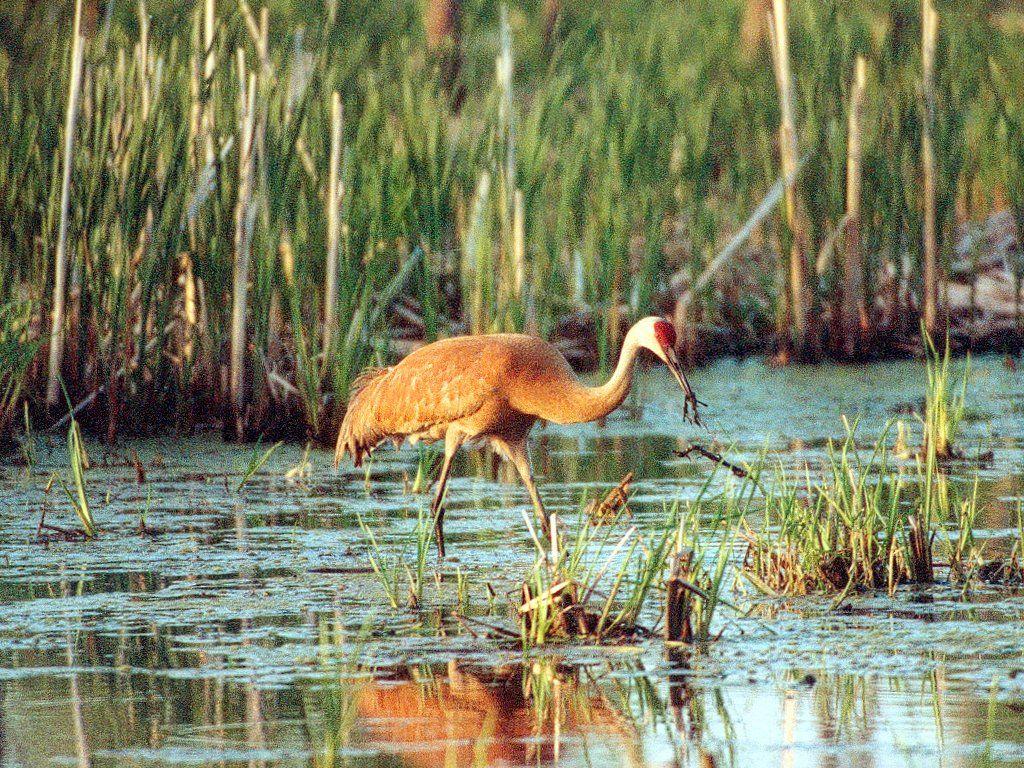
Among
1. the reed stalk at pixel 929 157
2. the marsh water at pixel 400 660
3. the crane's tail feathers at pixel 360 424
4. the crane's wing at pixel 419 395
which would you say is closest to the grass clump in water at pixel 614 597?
the marsh water at pixel 400 660

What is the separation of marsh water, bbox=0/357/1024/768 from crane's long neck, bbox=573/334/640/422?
516 mm

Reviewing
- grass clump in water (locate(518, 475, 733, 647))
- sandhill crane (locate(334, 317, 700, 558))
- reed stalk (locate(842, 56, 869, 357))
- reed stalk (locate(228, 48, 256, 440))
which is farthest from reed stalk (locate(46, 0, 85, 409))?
reed stalk (locate(842, 56, 869, 357))

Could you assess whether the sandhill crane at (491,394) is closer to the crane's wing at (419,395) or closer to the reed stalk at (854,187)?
the crane's wing at (419,395)

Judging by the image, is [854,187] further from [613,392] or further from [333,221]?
[613,392]

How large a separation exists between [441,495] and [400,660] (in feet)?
6.78

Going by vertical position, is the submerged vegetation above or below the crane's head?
above

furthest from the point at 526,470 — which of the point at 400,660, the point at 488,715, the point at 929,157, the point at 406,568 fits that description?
the point at 929,157

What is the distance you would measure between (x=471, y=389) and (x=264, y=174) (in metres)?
1.90

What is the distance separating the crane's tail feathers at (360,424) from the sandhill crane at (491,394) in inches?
0.4

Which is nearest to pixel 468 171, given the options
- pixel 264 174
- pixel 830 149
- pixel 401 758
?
pixel 264 174

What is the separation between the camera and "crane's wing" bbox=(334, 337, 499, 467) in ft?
23.0

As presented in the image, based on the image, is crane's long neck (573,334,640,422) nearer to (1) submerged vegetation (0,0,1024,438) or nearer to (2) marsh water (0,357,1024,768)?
(2) marsh water (0,357,1024,768)

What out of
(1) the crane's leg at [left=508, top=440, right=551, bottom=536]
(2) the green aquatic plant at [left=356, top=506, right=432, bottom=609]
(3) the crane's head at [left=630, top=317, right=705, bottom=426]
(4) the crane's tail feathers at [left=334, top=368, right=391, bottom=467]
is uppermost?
(3) the crane's head at [left=630, top=317, right=705, bottom=426]

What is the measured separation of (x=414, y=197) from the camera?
9.24 m
